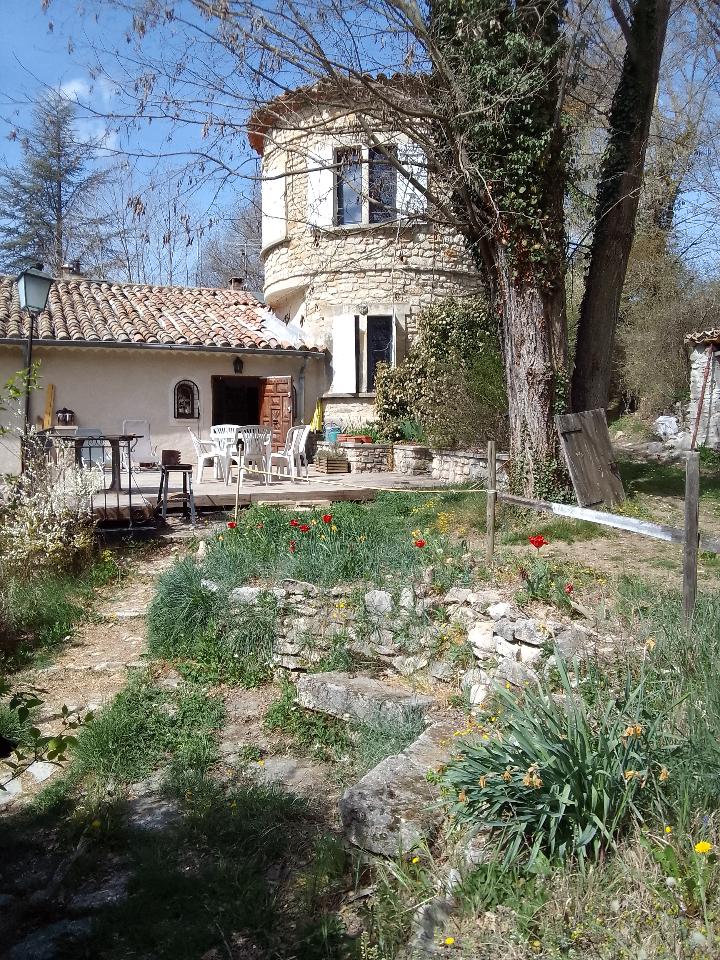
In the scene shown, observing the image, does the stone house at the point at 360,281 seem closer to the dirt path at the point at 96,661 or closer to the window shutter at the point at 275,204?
the window shutter at the point at 275,204

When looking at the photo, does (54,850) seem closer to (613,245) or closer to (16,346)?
(613,245)

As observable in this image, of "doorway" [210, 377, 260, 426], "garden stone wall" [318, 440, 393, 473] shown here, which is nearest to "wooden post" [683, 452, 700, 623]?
"garden stone wall" [318, 440, 393, 473]

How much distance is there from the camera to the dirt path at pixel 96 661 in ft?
19.6

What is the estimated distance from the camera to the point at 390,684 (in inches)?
219

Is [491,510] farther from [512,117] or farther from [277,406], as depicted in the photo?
[277,406]

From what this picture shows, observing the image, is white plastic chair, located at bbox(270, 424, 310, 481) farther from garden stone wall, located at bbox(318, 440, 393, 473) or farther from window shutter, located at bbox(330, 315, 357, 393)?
window shutter, located at bbox(330, 315, 357, 393)

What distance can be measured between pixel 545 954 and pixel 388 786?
1343 millimetres

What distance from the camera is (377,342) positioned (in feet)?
55.2

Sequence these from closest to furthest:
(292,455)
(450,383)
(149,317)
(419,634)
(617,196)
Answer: (419,634) → (617,196) → (450,383) → (292,455) → (149,317)

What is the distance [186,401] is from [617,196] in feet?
31.4

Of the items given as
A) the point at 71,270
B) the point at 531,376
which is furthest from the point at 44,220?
the point at 531,376

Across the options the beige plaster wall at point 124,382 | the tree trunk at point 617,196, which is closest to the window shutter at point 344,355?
the beige plaster wall at point 124,382

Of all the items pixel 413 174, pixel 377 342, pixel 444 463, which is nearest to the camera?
pixel 413 174

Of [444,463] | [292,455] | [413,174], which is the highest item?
[413,174]
